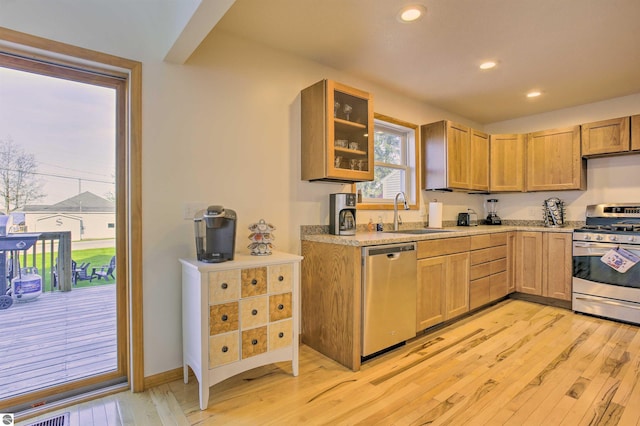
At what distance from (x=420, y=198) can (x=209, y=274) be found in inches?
112

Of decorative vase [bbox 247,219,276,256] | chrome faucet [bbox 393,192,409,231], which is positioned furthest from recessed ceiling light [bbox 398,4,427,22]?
decorative vase [bbox 247,219,276,256]

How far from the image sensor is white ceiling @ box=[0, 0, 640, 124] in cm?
185

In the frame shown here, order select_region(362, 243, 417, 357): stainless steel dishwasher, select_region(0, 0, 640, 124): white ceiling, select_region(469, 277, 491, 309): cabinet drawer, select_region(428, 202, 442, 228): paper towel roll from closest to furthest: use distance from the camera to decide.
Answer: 1. select_region(0, 0, 640, 124): white ceiling
2. select_region(362, 243, 417, 357): stainless steel dishwasher
3. select_region(469, 277, 491, 309): cabinet drawer
4. select_region(428, 202, 442, 228): paper towel roll

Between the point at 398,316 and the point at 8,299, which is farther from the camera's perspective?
the point at 398,316

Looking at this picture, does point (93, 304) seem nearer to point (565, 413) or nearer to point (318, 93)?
point (318, 93)

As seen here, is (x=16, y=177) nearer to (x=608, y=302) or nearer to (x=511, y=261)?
(x=511, y=261)

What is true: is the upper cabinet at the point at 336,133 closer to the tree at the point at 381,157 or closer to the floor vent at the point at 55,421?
the tree at the point at 381,157

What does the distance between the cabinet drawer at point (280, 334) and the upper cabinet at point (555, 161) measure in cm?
390

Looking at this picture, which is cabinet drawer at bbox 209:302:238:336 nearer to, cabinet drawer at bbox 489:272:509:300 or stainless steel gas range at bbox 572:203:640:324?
cabinet drawer at bbox 489:272:509:300

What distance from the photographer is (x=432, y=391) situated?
6.72ft

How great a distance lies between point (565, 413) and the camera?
1818 millimetres

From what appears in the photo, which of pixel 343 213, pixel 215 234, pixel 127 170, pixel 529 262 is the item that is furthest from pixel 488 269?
pixel 127 170

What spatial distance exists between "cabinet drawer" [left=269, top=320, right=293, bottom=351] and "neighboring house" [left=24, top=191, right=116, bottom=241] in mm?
1228

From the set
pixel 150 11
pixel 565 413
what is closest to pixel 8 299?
pixel 150 11
